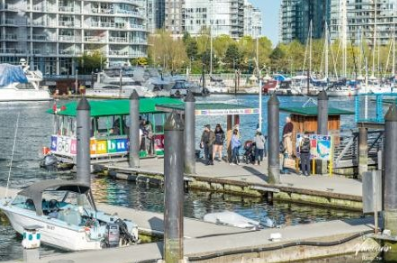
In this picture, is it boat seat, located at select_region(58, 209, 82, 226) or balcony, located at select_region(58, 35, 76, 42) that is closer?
boat seat, located at select_region(58, 209, 82, 226)

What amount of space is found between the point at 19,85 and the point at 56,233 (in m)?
118

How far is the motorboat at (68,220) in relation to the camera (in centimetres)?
2483

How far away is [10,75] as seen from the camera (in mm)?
135625

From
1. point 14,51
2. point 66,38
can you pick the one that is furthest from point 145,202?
point 66,38

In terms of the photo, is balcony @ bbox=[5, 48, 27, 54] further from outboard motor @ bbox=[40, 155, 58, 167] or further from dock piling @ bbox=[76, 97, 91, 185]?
dock piling @ bbox=[76, 97, 91, 185]

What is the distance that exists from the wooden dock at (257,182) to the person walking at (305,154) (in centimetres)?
40

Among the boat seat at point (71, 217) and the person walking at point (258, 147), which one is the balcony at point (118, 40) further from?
the boat seat at point (71, 217)

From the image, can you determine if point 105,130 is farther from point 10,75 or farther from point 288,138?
point 10,75

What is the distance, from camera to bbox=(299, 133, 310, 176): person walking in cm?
3672

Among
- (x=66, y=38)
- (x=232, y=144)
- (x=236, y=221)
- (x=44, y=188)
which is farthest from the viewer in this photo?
(x=66, y=38)

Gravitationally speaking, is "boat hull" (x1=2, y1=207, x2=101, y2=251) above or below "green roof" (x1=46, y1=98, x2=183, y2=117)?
below

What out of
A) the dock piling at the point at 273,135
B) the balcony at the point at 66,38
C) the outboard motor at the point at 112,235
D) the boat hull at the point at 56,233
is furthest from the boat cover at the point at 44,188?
the balcony at the point at 66,38

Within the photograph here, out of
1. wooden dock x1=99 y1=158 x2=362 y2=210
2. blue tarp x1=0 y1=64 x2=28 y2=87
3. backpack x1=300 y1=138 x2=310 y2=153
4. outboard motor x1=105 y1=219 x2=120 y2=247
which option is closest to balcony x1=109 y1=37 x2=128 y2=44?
blue tarp x1=0 y1=64 x2=28 y2=87

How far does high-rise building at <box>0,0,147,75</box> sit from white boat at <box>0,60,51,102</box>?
27.4 metres
